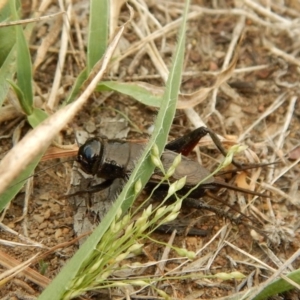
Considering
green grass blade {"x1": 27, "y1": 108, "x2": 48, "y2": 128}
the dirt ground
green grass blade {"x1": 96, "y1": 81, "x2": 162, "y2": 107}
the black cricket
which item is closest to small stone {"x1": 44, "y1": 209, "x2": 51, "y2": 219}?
the dirt ground

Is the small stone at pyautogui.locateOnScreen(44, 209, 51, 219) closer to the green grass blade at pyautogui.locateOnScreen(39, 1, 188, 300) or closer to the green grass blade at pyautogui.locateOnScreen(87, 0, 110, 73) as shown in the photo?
the green grass blade at pyautogui.locateOnScreen(39, 1, 188, 300)

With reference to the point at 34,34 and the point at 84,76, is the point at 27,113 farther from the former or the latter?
the point at 34,34

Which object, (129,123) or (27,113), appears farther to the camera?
(129,123)

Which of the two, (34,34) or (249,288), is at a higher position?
(34,34)

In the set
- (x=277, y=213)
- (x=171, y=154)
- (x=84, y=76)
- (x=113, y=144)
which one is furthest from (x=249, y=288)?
(x=84, y=76)

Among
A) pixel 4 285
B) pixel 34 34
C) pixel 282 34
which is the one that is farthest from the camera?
pixel 282 34

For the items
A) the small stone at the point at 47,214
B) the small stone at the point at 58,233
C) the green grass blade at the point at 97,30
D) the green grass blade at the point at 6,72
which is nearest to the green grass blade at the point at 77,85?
the green grass blade at the point at 97,30

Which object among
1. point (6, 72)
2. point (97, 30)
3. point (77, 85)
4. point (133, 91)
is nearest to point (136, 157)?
point (133, 91)

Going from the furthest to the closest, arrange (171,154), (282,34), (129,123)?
1. (282,34)
2. (129,123)
3. (171,154)
